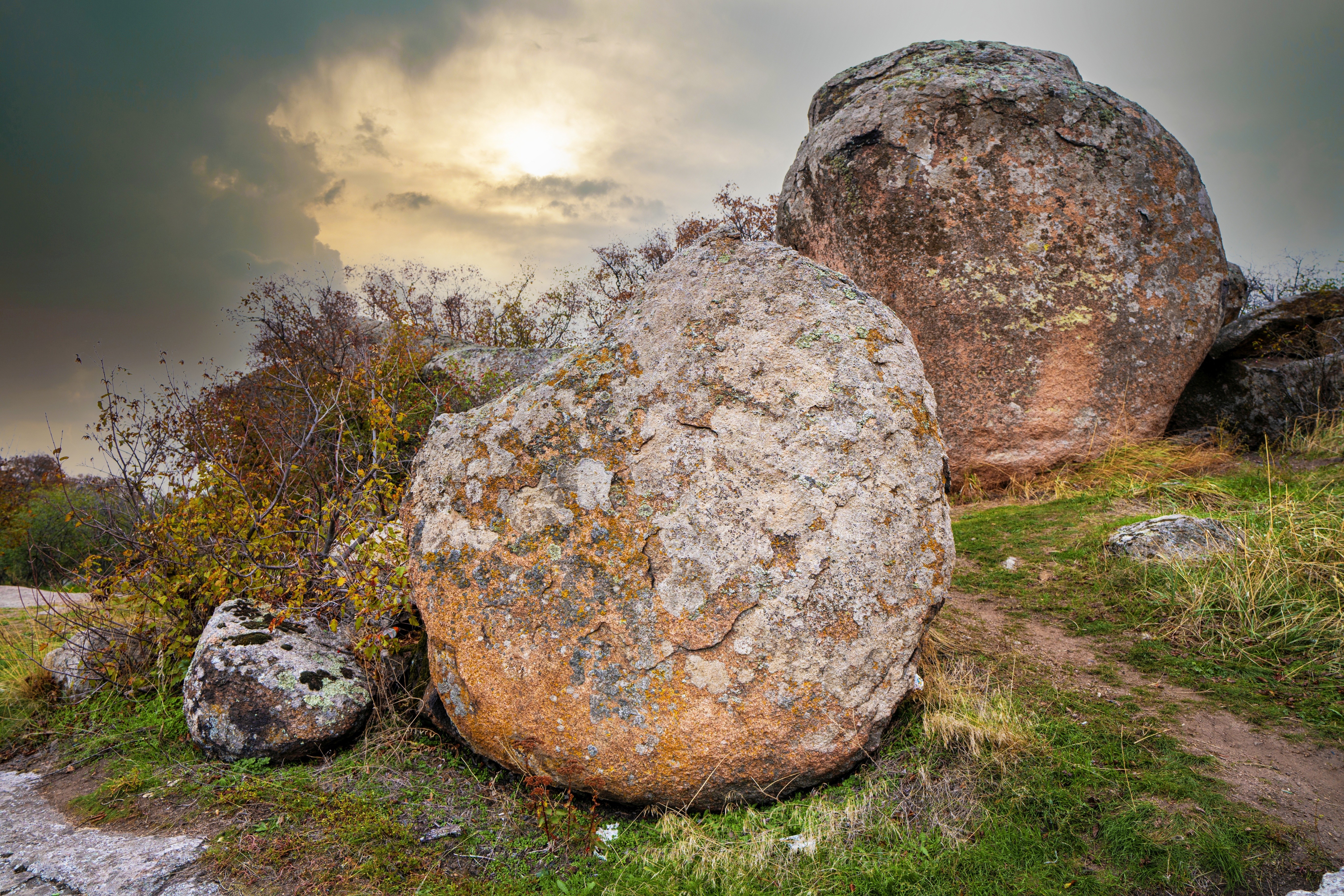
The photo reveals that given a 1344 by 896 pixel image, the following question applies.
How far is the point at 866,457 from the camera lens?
3537 mm

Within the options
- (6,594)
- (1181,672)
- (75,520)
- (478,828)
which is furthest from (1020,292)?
(6,594)

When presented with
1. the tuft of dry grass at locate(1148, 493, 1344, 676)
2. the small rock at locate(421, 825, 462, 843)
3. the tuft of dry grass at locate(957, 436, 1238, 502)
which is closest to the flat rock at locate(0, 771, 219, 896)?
the small rock at locate(421, 825, 462, 843)

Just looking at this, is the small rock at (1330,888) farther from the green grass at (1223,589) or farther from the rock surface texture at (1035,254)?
the rock surface texture at (1035,254)

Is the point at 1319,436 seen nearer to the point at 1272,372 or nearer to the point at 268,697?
the point at 1272,372

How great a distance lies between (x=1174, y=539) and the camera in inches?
206

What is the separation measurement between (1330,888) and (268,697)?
15.6ft

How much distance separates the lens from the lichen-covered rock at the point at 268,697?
12.6ft

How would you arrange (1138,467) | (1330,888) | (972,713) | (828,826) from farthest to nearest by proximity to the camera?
(1138,467) → (972,713) → (828,826) → (1330,888)

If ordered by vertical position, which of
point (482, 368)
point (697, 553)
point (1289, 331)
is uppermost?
point (482, 368)

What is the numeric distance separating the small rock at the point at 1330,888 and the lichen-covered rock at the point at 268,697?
4308 mm

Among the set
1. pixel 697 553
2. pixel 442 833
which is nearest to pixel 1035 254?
pixel 697 553

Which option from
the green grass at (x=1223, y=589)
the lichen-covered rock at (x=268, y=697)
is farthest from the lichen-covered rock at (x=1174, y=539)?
the lichen-covered rock at (x=268, y=697)

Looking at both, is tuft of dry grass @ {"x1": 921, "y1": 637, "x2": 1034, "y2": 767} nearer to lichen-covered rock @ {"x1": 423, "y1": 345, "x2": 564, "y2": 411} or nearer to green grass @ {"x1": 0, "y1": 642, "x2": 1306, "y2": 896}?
green grass @ {"x1": 0, "y1": 642, "x2": 1306, "y2": 896}

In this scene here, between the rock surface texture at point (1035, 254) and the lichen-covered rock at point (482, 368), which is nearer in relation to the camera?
the rock surface texture at point (1035, 254)
